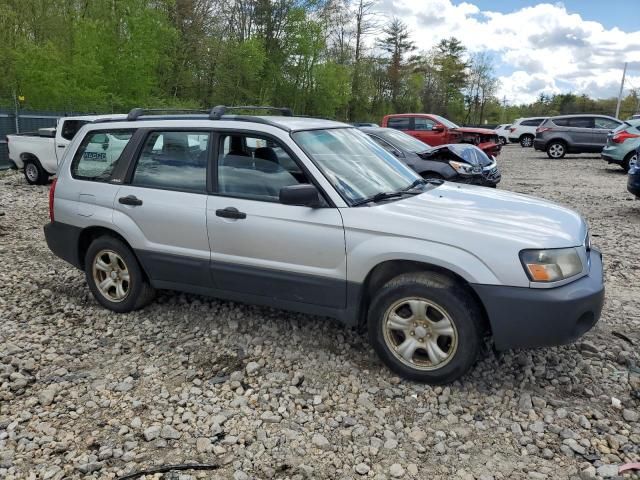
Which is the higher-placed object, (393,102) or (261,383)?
(393,102)

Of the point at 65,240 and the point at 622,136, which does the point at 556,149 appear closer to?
the point at 622,136

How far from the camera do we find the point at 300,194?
338 cm

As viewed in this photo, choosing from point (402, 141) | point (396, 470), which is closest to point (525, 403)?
point (396, 470)

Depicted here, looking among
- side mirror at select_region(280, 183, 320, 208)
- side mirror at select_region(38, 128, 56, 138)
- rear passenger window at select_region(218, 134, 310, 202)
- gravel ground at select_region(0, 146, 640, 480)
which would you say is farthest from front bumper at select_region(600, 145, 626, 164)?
side mirror at select_region(38, 128, 56, 138)

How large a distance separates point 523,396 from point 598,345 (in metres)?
1.08

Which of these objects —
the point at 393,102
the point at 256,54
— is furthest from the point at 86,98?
the point at 393,102

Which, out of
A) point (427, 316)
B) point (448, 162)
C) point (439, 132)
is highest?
point (439, 132)

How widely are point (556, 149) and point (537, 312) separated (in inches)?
768

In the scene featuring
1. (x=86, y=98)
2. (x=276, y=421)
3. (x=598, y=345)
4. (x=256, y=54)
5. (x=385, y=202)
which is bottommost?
(x=276, y=421)

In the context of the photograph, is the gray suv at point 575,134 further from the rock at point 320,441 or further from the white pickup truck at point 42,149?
the rock at point 320,441

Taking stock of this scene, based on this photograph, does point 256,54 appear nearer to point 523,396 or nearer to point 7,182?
point 7,182

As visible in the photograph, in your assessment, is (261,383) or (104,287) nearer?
(261,383)

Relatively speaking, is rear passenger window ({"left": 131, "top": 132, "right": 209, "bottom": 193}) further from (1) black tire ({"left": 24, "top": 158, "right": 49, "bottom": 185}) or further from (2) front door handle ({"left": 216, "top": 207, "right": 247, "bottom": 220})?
(1) black tire ({"left": 24, "top": 158, "right": 49, "bottom": 185})

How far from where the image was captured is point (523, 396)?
129 inches
